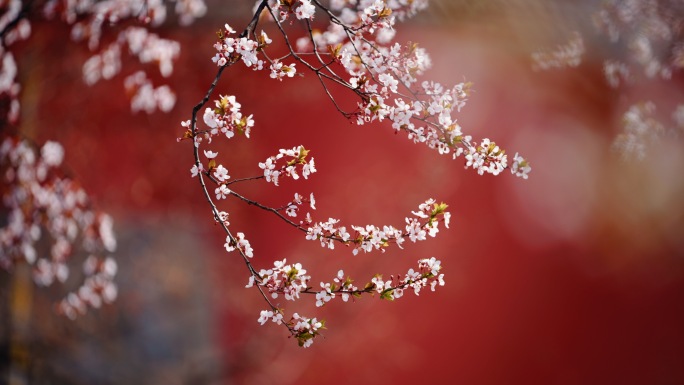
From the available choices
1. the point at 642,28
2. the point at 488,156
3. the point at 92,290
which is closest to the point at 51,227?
the point at 92,290

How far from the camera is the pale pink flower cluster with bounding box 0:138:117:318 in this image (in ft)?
13.9

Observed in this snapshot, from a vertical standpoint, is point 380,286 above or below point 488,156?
below

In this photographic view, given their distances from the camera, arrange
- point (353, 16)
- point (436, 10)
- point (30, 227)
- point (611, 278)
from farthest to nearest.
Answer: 1. point (611, 278)
2. point (436, 10)
3. point (30, 227)
4. point (353, 16)

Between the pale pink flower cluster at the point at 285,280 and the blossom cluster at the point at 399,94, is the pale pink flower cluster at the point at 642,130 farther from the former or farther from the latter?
the pale pink flower cluster at the point at 285,280

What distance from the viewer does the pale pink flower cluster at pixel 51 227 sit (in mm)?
4230

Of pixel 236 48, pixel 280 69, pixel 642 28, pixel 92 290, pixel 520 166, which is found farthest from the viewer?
pixel 642 28

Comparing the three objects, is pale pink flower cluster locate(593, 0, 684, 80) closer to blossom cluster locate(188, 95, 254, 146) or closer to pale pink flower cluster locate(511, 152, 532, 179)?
pale pink flower cluster locate(511, 152, 532, 179)

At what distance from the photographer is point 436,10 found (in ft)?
15.4

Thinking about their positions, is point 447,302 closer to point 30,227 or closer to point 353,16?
point 353,16

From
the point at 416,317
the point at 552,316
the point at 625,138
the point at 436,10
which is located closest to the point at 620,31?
the point at 625,138

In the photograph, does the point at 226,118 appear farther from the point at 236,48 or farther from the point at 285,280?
the point at 285,280

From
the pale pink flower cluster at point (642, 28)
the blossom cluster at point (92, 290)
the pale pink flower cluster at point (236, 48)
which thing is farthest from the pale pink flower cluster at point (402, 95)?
the pale pink flower cluster at point (642, 28)

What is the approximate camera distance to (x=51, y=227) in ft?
14.5

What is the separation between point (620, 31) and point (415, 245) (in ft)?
7.85
